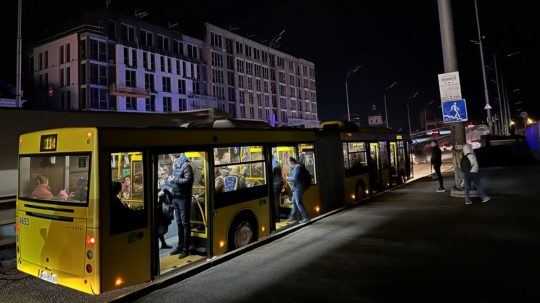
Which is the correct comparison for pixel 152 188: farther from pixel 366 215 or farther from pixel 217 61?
pixel 217 61

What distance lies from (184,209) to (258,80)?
6881cm

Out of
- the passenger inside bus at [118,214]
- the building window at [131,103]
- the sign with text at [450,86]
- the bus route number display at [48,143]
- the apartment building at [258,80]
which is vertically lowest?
the passenger inside bus at [118,214]

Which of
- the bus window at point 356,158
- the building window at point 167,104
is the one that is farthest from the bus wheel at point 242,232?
the building window at point 167,104

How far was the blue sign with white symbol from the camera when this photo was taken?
40.4 feet

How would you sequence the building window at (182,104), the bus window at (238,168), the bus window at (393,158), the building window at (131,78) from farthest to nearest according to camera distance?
the building window at (182,104) → the building window at (131,78) → the bus window at (393,158) → the bus window at (238,168)

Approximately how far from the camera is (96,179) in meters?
5.12

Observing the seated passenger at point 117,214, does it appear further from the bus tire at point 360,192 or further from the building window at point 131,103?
the building window at point 131,103

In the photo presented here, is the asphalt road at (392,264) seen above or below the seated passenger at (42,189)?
below

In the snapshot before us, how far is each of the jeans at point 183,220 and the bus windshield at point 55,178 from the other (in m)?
1.95

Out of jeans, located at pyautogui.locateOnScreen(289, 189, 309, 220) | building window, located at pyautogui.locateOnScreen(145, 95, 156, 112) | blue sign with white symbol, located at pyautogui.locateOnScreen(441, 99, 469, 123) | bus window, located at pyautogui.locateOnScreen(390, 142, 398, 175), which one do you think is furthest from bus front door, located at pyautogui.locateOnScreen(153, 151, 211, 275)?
building window, located at pyautogui.locateOnScreen(145, 95, 156, 112)

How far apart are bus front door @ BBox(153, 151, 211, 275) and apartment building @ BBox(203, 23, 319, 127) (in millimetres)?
45421

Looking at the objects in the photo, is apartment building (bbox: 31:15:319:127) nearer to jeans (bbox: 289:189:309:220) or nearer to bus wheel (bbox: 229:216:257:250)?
jeans (bbox: 289:189:309:220)

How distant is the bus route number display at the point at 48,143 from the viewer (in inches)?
226

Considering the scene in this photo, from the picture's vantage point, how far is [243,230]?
7.95 m
